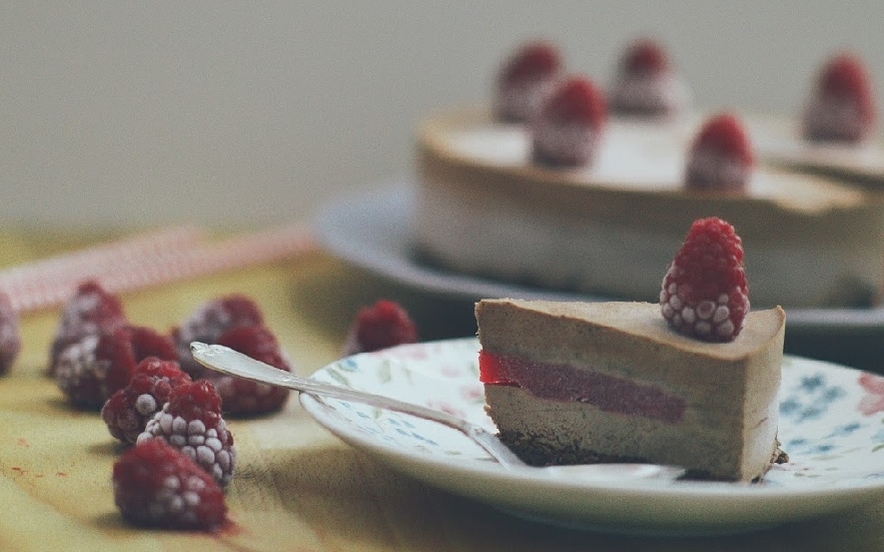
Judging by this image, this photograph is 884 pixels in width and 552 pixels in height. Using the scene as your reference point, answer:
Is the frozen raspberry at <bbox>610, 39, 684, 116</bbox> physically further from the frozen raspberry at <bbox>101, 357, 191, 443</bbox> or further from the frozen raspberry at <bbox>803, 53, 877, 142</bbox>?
the frozen raspberry at <bbox>101, 357, 191, 443</bbox>

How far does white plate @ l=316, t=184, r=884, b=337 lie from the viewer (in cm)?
195

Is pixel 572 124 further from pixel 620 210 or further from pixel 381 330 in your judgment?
pixel 381 330

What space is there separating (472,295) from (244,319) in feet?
1.29

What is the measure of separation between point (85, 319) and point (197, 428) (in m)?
0.59

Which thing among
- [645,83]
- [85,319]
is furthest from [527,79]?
[85,319]

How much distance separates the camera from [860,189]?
2.27m

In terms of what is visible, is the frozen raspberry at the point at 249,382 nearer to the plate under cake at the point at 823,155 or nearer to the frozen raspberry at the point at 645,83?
the plate under cake at the point at 823,155

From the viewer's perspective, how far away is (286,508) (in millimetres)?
1316

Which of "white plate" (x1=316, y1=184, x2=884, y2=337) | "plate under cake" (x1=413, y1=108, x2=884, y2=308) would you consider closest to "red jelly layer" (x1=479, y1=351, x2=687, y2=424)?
"white plate" (x1=316, y1=184, x2=884, y2=337)

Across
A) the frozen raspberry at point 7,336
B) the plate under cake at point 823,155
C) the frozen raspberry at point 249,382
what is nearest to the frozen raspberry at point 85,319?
the frozen raspberry at point 7,336

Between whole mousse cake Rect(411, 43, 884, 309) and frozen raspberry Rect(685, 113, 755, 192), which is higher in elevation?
frozen raspberry Rect(685, 113, 755, 192)

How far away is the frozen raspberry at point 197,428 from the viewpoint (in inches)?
51.1

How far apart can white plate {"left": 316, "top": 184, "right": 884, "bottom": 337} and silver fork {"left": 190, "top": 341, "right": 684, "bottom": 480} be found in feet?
A: 1.07

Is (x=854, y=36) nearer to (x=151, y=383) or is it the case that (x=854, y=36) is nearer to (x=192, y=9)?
(x=192, y=9)
